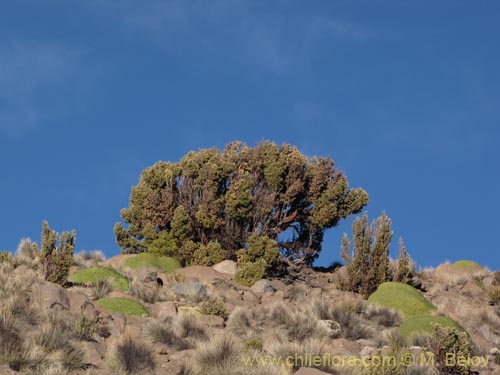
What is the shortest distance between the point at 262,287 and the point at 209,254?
4.10 metres

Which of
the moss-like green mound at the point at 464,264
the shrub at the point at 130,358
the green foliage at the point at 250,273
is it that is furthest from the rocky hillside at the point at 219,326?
the moss-like green mound at the point at 464,264

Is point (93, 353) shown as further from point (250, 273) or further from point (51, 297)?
point (250, 273)

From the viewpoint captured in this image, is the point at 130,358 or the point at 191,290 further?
the point at 191,290

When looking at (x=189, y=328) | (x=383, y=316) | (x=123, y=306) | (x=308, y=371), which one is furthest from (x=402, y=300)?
(x=308, y=371)

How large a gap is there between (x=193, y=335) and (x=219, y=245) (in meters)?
11.5

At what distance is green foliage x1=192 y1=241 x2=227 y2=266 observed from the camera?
87.5 ft

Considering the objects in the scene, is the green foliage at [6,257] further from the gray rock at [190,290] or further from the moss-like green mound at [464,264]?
the moss-like green mound at [464,264]

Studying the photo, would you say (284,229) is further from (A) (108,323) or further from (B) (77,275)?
(A) (108,323)

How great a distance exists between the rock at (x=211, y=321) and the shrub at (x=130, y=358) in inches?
141

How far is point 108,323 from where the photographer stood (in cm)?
1567

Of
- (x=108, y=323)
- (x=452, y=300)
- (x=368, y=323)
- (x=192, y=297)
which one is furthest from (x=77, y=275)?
(x=452, y=300)

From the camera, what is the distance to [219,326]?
56.4ft

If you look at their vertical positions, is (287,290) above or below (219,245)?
below

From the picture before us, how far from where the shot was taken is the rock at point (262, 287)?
23.3 meters
